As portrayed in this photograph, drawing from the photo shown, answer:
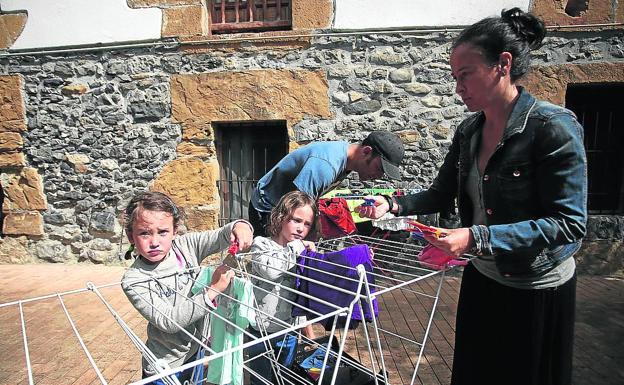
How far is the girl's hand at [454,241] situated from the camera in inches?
46.0

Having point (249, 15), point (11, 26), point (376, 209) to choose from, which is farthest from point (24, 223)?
point (376, 209)

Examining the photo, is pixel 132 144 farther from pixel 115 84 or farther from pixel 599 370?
pixel 599 370

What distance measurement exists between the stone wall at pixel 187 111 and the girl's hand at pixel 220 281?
3351mm

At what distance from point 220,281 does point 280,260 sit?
311 mm

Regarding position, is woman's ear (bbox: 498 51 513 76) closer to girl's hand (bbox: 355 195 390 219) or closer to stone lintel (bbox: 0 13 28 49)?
girl's hand (bbox: 355 195 390 219)

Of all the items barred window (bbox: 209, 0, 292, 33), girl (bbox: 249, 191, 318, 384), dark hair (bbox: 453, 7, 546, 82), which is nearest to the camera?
dark hair (bbox: 453, 7, 546, 82)

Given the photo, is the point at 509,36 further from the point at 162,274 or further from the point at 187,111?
the point at 187,111

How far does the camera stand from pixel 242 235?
1640mm

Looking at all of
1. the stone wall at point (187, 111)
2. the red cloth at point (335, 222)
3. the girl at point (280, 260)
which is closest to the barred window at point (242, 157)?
the stone wall at point (187, 111)

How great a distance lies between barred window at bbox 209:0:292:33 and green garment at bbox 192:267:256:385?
399 cm

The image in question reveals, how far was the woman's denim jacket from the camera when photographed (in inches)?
45.7

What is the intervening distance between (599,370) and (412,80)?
3227mm

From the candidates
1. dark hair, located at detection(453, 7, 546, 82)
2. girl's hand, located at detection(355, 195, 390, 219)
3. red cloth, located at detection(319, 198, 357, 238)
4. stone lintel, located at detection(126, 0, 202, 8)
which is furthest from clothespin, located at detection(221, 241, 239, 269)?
stone lintel, located at detection(126, 0, 202, 8)

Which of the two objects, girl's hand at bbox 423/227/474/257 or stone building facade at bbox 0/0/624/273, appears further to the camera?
stone building facade at bbox 0/0/624/273
